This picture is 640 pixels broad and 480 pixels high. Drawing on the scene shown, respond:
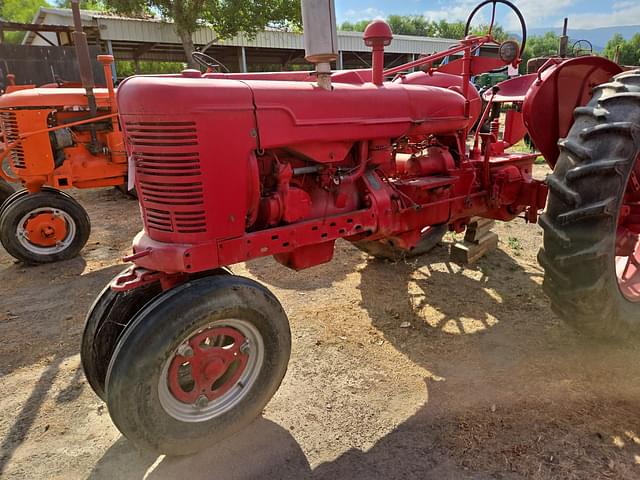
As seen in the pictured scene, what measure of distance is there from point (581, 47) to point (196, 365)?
14.1 m

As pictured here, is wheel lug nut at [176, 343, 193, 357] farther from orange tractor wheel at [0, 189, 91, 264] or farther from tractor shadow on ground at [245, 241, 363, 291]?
orange tractor wheel at [0, 189, 91, 264]

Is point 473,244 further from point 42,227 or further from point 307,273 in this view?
point 42,227

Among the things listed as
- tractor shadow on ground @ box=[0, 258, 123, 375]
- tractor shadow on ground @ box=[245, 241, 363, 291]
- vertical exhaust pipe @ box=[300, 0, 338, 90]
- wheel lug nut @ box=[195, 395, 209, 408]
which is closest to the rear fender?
Answer: vertical exhaust pipe @ box=[300, 0, 338, 90]

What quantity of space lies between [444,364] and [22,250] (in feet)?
14.1

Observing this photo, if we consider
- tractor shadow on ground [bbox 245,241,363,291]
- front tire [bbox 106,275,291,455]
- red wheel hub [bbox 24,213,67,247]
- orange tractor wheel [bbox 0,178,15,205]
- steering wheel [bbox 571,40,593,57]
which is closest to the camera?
front tire [bbox 106,275,291,455]

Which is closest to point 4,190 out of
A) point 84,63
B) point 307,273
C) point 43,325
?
point 84,63

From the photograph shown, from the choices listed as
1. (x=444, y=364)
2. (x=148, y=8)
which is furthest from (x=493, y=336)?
(x=148, y=8)

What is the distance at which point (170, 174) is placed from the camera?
6.62ft

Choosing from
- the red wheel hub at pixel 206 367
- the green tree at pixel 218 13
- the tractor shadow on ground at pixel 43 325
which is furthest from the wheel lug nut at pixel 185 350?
the green tree at pixel 218 13

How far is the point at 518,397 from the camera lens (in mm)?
2471

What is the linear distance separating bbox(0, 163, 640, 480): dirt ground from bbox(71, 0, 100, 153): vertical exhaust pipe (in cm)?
232

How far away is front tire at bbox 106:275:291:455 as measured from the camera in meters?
1.88

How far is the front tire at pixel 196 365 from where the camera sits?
6.18 ft

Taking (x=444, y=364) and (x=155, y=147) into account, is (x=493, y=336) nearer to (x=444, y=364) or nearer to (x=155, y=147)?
(x=444, y=364)
